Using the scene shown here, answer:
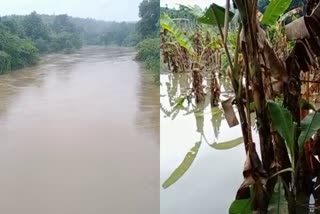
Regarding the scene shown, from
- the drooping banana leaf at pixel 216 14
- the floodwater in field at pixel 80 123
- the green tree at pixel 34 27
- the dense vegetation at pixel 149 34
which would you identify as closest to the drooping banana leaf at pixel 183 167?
the floodwater in field at pixel 80 123

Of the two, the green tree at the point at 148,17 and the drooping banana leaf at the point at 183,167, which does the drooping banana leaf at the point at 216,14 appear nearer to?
the drooping banana leaf at the point at 183,167

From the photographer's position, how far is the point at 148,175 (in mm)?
2521

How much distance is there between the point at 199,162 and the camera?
2.52 m

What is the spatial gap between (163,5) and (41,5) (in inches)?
80.0

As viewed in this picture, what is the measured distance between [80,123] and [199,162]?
0.80 meters

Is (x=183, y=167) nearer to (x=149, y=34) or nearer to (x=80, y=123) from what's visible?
(x=80, y=123)

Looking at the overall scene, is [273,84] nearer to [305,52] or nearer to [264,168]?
[305,52]

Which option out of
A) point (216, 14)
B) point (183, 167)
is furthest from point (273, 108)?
point (183, 167)

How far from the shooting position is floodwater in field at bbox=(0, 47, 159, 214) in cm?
257

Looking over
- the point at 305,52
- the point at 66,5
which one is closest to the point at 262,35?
the point at 305,52

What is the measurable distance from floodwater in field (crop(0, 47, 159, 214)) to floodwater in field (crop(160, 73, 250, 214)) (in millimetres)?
162

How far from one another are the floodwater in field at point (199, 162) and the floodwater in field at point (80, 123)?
0.16 metres

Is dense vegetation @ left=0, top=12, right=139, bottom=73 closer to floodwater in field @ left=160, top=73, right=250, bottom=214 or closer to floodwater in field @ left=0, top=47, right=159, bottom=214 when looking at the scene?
floodwater in field @ left=0, top=47, right=159, bottom=214

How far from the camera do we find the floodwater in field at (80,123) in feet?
8.43
